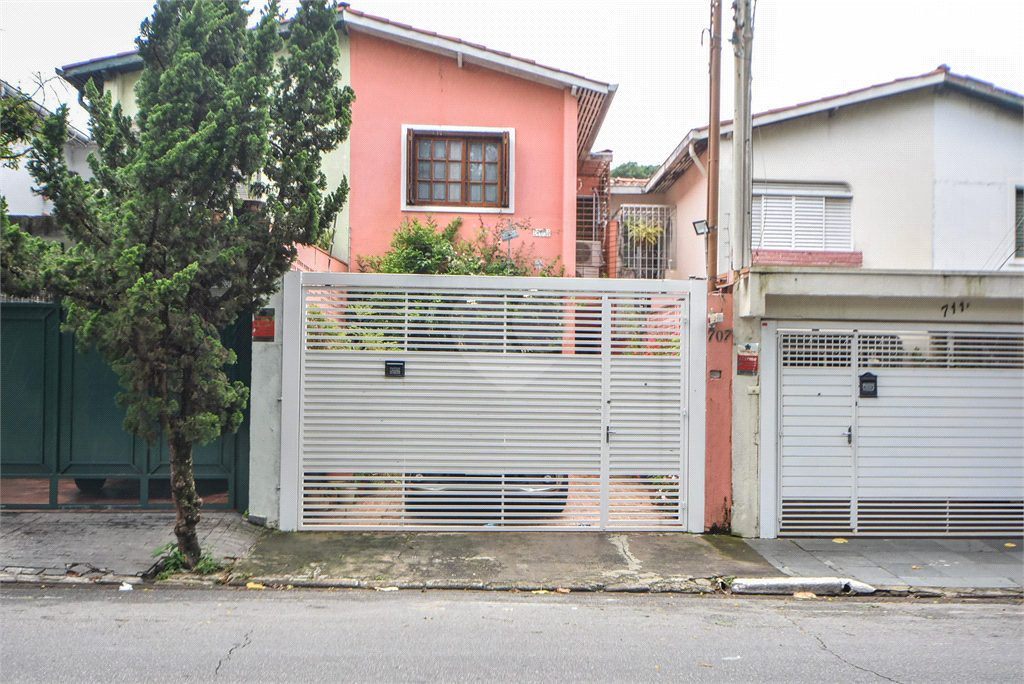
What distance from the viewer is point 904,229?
525 inches

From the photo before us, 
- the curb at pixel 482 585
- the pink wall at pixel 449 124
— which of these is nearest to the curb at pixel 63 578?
the curb at pixel 482 585

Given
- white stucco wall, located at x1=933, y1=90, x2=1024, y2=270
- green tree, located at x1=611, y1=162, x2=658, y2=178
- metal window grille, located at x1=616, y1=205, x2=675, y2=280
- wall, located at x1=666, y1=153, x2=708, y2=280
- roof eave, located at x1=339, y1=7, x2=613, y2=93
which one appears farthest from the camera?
green tree, located at x1=611, y1=162, x2=658, y2=178

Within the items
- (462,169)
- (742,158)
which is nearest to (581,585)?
(742,158)

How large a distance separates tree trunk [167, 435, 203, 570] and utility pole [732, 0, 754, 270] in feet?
20.3

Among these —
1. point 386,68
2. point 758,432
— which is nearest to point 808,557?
point 758,432

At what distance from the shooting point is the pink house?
1276cm

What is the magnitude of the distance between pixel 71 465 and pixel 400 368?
3.89m

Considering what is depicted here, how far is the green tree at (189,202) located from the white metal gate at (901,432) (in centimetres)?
575

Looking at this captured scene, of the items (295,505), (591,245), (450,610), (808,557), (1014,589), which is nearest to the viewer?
(450,610)

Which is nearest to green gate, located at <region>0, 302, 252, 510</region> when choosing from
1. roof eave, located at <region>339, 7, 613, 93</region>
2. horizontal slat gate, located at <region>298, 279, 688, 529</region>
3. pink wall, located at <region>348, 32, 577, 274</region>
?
horizontal slat gate, located at <region>298, 279, 688, 529</region>

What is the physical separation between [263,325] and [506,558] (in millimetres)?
3698

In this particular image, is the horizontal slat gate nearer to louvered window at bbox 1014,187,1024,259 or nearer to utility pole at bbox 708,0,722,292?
utility pole at bbox 708,0,722,292

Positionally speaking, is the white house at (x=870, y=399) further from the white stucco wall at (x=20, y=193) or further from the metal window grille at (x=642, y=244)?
the white stucco wall at (x=20, y=193)

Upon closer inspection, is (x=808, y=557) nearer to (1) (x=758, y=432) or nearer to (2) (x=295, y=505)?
(1) (x=758, y=432)
